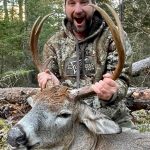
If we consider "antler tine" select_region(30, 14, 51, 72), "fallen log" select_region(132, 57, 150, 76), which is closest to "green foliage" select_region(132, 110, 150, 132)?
"fallen log" select_region(132, 57, 150, 76)

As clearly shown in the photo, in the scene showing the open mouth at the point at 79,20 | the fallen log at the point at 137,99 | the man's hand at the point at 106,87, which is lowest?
the fallen log at the point at 137,99

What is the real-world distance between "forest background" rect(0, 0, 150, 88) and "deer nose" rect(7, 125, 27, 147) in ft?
38.6

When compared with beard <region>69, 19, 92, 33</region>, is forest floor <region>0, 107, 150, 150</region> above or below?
below

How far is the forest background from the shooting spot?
17531 mm

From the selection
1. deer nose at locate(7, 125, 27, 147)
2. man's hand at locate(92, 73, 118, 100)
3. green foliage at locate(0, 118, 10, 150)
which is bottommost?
green foliage at locate(0, 118, 10, 150)

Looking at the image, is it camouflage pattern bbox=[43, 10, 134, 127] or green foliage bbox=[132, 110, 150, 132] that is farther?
green foliage bbox=[132, 110, 150, 132]

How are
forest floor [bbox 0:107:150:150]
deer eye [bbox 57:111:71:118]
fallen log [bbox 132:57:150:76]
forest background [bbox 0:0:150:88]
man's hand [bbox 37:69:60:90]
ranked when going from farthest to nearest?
forest background [bbox 0:0:150:88] → fallen log [bbox 132:57:150:76] → forest floor [bbox 0:107:150:150] → man's hand [bbox 37:69:60:90] → deer eye [bbox 57:111:71:118]

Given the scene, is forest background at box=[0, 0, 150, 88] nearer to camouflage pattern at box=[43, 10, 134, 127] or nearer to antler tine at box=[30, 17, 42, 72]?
camouflage pattern at box=[43, 10, 134, 127]

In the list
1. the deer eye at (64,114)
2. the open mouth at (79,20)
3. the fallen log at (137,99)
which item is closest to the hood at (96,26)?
the open mouth at (79,20)

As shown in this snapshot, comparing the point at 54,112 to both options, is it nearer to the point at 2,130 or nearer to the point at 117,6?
the point at 2,130

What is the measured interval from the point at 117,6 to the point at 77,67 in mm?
16443

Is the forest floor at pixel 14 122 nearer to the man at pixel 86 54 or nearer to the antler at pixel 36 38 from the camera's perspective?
the man at pixel 86 54

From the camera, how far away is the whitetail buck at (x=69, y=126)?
5219 mm

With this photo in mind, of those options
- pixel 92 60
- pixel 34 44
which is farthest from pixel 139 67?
pixel 34 44
